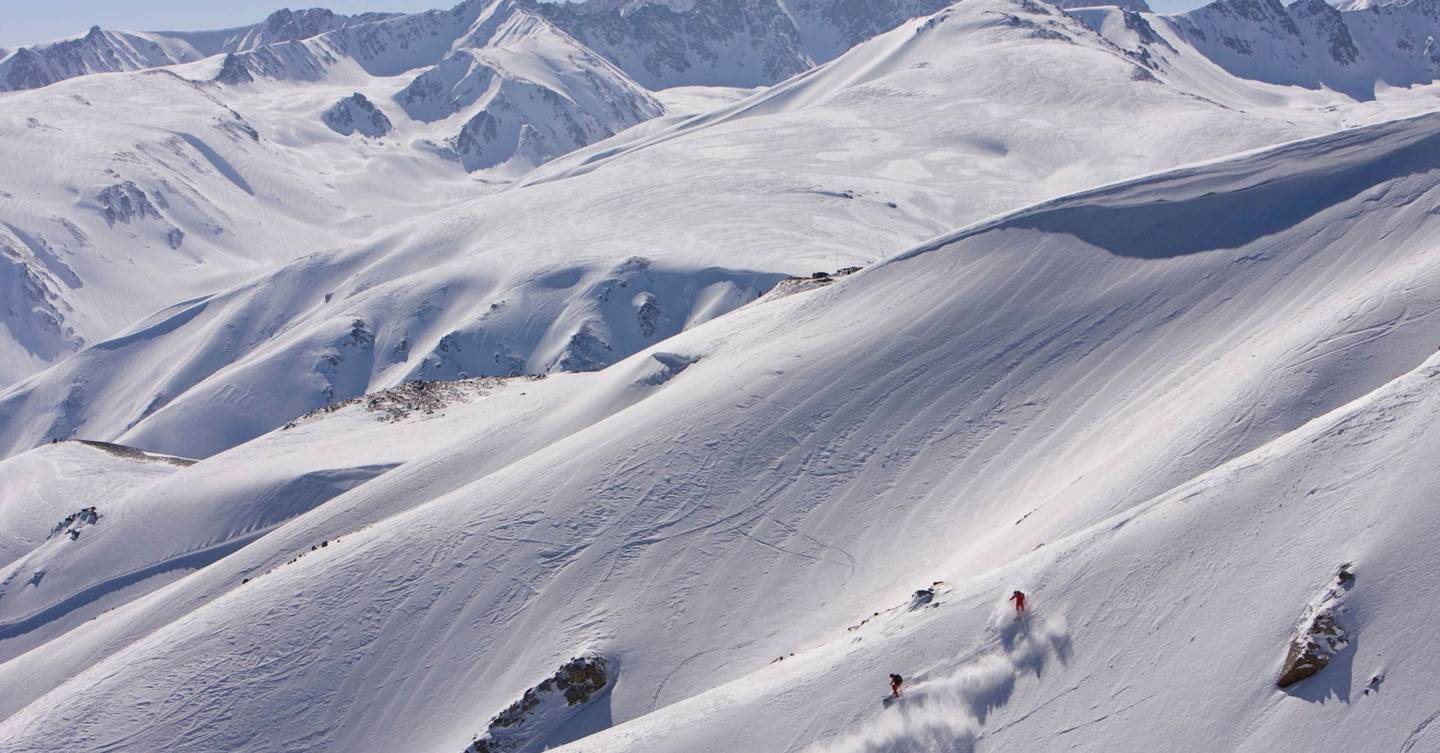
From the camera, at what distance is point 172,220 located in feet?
522

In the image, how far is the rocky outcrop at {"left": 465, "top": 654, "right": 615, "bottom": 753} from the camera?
23.5 meters

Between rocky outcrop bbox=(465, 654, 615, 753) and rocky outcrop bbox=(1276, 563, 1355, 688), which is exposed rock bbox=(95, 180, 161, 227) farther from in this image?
rocky outcrop bbox=(1276, 563, 1355, 688)

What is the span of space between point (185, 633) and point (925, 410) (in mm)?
22199

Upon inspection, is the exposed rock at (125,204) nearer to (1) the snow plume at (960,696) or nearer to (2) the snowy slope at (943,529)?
(2) the snowy slope at (943,529)

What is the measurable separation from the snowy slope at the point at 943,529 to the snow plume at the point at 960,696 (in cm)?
7

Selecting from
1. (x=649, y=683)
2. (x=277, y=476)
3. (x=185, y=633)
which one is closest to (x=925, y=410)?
(x=649, y=683)

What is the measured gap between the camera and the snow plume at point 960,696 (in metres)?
17.8

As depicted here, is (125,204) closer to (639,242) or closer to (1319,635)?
(639,242)

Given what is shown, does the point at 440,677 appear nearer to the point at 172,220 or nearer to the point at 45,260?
the point at 45,260

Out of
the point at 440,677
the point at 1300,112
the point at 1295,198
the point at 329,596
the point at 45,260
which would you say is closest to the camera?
the point at 440,677

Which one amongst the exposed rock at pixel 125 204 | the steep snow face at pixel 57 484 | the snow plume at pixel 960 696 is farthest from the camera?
the exposed rock at pixel 125 204

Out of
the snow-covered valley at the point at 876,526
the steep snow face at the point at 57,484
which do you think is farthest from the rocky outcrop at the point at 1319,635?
the steep snow face at the point at 57,484

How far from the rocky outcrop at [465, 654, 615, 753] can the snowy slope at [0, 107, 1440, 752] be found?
20.7 inches

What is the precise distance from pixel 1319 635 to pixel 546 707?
52.0 ft
